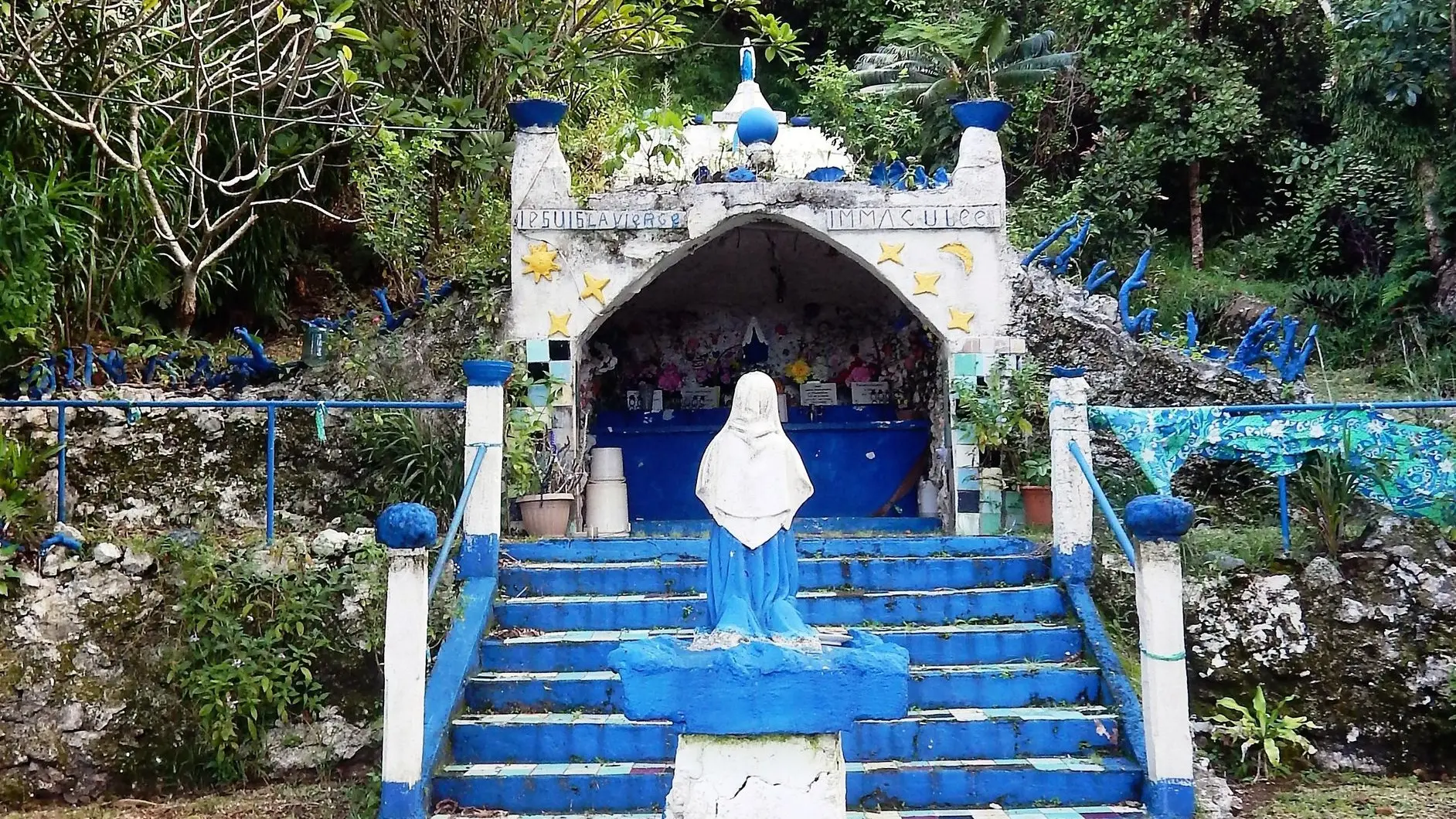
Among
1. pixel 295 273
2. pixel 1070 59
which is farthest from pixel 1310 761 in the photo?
pixel 1070 59

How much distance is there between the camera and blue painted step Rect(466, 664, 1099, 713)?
18.8ft

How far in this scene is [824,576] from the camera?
6.62 m

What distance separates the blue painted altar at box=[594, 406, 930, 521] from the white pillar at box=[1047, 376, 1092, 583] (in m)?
2.98

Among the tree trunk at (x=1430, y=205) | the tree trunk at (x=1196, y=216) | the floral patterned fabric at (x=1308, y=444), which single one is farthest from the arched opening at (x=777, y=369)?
the tree trunk at (x=1196, y=216)

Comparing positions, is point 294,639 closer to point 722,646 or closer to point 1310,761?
point 722,646

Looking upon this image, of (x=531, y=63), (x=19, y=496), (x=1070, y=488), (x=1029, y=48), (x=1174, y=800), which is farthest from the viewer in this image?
(x=1029, y=48)

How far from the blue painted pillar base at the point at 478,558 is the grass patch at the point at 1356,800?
383 centimetres

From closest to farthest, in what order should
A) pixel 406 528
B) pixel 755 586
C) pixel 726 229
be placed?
pixel 755 586 < pixel 406 528 < pixel 726 229

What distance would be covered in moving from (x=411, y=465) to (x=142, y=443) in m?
1.63

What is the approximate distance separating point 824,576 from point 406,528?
2.51 metres

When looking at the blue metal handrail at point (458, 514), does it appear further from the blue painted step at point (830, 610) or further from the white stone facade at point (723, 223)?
the white stone facade at point (723, 223)

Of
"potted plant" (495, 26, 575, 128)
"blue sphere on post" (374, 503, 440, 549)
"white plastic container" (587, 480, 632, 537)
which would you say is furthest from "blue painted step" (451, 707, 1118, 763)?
"potted plant" (495, 26, 575, 128)

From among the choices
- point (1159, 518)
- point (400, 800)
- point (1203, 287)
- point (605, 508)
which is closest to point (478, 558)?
point (400, 800)

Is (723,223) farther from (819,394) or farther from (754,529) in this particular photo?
(754,529)
